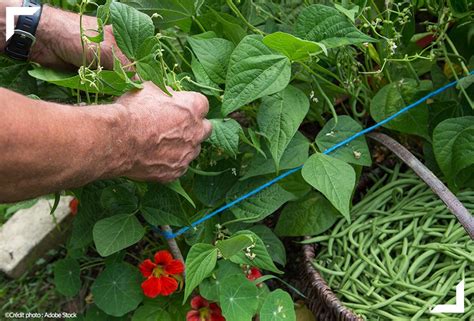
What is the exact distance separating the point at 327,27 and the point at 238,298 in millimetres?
510

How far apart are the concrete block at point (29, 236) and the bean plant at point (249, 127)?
0.45 meters

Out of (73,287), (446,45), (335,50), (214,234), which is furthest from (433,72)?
(73,287)

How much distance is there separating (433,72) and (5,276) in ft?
4.36

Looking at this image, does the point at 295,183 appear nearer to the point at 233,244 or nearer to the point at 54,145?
the point at 233,244

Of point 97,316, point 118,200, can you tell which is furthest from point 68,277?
point 118,200

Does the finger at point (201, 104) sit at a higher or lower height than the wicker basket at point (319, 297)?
higher

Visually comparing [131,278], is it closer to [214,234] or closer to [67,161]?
[214,234]

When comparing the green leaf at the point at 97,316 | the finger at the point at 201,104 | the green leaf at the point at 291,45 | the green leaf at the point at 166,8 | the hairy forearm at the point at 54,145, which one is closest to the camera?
the hairy forearm at the point at 54,145

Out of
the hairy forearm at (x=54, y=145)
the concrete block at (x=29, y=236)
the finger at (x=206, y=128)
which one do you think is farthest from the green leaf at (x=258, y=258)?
the concrete block at (x=29, y=236)

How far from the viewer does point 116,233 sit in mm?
1277

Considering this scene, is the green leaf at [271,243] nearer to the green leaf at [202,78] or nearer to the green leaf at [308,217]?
the green leaf at [308,217]

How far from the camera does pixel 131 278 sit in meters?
1.44

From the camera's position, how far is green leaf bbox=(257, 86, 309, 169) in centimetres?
121

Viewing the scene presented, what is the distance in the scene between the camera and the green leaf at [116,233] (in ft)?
4.13
